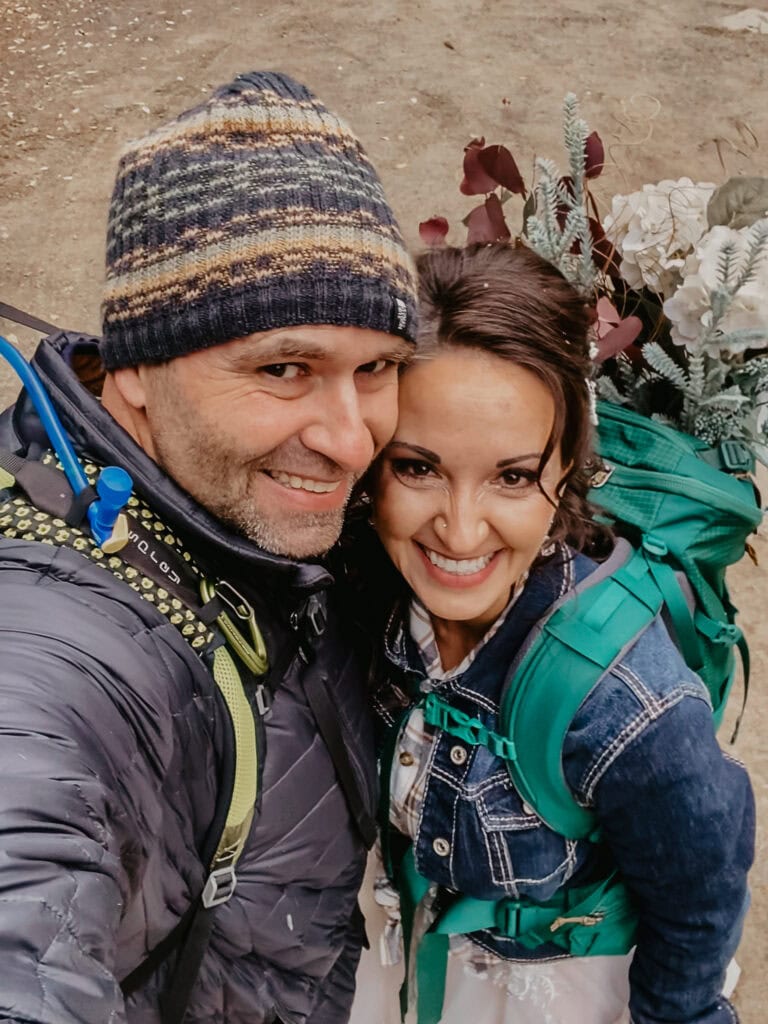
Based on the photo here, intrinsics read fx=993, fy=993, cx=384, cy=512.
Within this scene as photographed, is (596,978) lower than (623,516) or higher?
lower

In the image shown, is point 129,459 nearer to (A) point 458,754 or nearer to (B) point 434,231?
(A) point 458,754

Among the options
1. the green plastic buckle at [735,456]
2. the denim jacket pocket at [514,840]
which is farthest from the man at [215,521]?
the green plastic buckle at [735,456]

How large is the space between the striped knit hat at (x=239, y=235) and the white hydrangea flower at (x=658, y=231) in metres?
0.77

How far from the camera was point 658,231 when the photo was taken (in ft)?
6.90

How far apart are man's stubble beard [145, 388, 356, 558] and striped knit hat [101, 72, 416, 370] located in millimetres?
113

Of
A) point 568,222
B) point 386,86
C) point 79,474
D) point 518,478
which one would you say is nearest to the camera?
point 79,474

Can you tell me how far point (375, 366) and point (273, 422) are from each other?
0.21 metres

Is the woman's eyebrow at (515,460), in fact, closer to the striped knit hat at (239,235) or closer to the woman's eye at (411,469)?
the woman's eye at (411,469)

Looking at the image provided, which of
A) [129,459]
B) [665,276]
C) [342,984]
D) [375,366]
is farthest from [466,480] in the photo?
[342,984]

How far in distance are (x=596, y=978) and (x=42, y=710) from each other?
4.67 ft

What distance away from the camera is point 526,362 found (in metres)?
1.63

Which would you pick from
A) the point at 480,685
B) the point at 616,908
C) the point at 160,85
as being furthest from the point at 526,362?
the point at 160,85

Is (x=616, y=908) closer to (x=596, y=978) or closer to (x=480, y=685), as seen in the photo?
(x=596, y=978)

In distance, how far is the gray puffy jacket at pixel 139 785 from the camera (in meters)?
1.06
